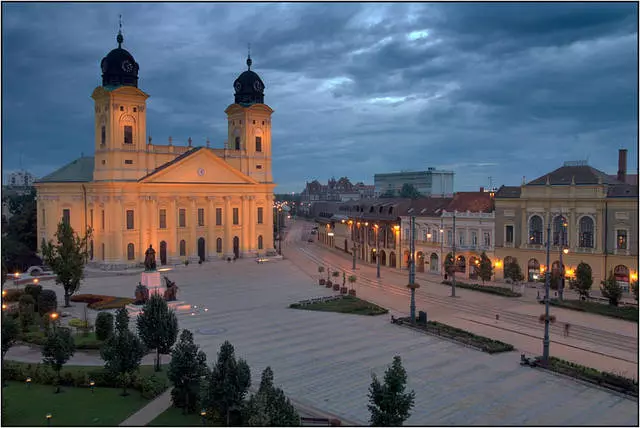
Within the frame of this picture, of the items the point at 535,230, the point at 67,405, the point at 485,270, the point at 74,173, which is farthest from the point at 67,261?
the point at 535,230

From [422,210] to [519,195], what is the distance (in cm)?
1307

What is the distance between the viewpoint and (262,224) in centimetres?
8088

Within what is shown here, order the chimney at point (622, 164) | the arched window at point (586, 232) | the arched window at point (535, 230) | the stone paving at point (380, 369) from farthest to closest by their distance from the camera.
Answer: the chimney at point (622, 164), the arched window at point (535, 230), the arched window at point (586, 232), the stone paving at point (380, 369)

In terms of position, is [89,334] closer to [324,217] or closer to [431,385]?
[431,385]

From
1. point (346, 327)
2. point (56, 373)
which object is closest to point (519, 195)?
point (346, 327)

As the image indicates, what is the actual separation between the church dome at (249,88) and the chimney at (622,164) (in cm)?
4835

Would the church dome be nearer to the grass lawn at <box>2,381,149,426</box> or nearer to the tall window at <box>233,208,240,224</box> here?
the tall window at <box>233,208,240,224</box>

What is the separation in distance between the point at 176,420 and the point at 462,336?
18550 millimetres

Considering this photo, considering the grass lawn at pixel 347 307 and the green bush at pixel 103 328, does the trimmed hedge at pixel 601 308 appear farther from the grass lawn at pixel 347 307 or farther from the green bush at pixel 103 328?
the green bush at pixel 103 328

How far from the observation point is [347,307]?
141 feet

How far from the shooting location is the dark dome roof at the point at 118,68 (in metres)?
66.6

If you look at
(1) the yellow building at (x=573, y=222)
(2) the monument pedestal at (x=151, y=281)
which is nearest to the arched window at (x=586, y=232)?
(1) the yellow building at (x=573, y=222)

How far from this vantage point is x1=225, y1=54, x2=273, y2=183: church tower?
263 feet

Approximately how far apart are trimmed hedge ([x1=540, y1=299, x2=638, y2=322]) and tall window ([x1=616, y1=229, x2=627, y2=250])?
352 inches
